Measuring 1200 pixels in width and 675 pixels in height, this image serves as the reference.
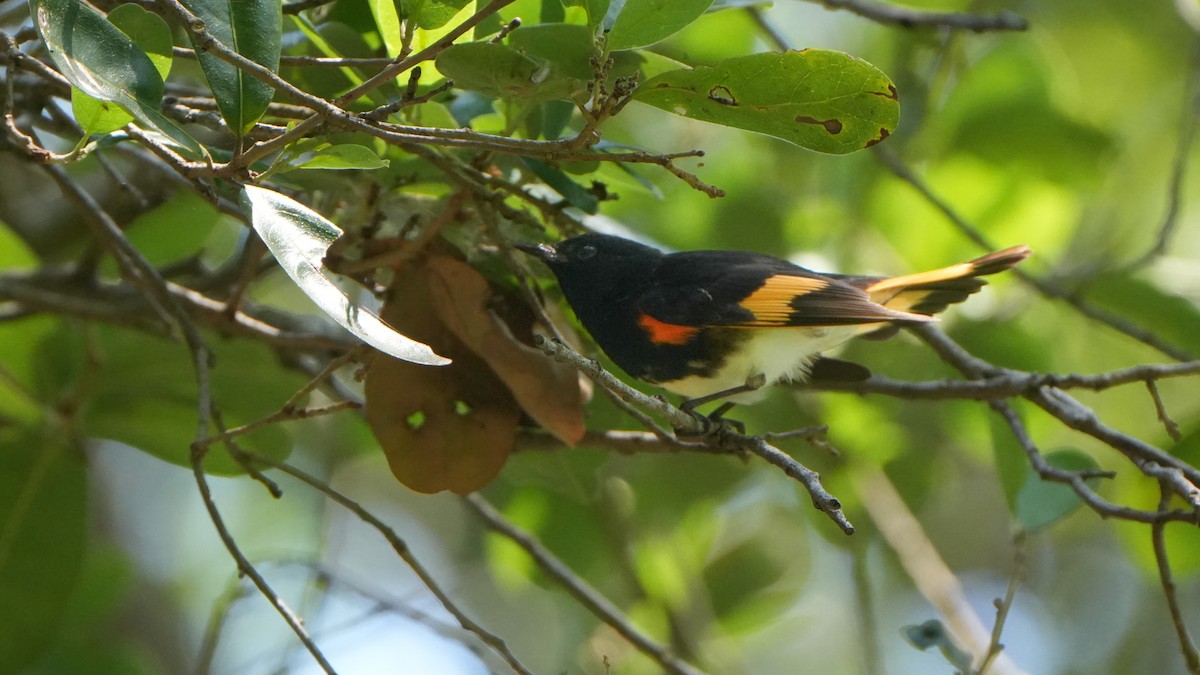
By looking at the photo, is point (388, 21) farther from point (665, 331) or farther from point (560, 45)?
point (665, 331)

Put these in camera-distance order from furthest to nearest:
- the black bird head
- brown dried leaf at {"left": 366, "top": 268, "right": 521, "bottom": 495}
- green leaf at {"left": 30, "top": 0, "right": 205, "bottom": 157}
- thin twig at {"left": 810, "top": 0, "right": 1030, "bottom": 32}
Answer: thin twig at {"left": 810, "top": 0, "right": 1030, "bottom": 32} < the black bird head < brown dried leaf at {"left": 366, "top": 268, "right": 521, "bottom": 495} < green leaf at {"left": 30, "top": 0, "right": 205, "bottom": 157}

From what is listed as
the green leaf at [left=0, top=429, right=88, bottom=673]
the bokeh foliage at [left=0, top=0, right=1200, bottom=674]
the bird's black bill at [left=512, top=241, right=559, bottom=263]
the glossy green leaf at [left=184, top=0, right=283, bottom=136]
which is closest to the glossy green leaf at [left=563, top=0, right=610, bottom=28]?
the bokeh foliage at [left=0, top=0, right=1200, bottom=674]

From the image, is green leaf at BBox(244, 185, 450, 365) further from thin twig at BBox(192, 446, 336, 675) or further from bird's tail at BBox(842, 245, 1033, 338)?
bird's tail at BBox(842, 245, 1033, 338)

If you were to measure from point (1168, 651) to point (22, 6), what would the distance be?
8.17 metres

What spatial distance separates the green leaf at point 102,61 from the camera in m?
1.79

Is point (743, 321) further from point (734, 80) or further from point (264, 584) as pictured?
point (264, 584)

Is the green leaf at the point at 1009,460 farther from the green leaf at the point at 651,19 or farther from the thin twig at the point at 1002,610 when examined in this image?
the green leaf at the point at 651,19

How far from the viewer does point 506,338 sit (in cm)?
266

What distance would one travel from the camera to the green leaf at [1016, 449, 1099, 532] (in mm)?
2830

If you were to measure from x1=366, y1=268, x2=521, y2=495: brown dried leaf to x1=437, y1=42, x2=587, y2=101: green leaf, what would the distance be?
676 millimetres

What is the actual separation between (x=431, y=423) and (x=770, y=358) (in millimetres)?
1115

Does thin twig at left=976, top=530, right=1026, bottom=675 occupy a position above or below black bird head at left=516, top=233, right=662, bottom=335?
below

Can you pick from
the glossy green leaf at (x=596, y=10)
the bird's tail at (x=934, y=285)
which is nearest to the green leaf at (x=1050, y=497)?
the bird's tail at (x=934, y=285)

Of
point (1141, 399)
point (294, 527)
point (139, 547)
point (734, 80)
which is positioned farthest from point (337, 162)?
point (1141, 399)
